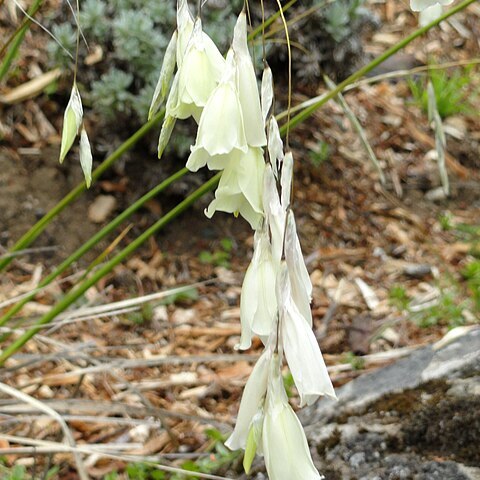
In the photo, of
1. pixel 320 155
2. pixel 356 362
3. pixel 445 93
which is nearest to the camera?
pixel 356 362

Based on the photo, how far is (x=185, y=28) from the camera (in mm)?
920

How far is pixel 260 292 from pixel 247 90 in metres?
0.20

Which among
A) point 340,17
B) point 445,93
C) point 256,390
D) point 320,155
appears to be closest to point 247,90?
point 256,390

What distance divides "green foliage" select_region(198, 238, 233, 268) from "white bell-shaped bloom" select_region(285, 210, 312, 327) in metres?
1.77

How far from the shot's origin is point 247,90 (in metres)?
0.87

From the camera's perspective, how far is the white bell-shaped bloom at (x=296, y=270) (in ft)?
2.77

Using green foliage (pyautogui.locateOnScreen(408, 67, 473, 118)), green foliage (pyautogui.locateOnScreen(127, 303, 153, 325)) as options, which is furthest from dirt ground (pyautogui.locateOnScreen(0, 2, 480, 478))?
green foliage (pyautogui.locateOnScreen(408, 67, 473, 118))

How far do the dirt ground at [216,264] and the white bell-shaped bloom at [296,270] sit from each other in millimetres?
911

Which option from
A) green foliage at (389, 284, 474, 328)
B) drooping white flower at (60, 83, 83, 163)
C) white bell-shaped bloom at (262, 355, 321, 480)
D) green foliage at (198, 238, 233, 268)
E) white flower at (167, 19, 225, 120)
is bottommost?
white bell-shaped bloom at (262, 355, 321, 480)

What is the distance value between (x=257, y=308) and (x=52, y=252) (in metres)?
1.82

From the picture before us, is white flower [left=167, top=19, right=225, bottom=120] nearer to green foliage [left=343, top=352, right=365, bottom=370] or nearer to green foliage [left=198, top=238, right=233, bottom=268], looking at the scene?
green foliage [left=343, top=352, right=365, bottom=370]

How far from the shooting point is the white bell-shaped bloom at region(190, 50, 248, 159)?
830 mm

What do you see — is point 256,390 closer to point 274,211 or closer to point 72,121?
point 274,211

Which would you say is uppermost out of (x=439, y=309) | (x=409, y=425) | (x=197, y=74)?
(x=439, y=309)
